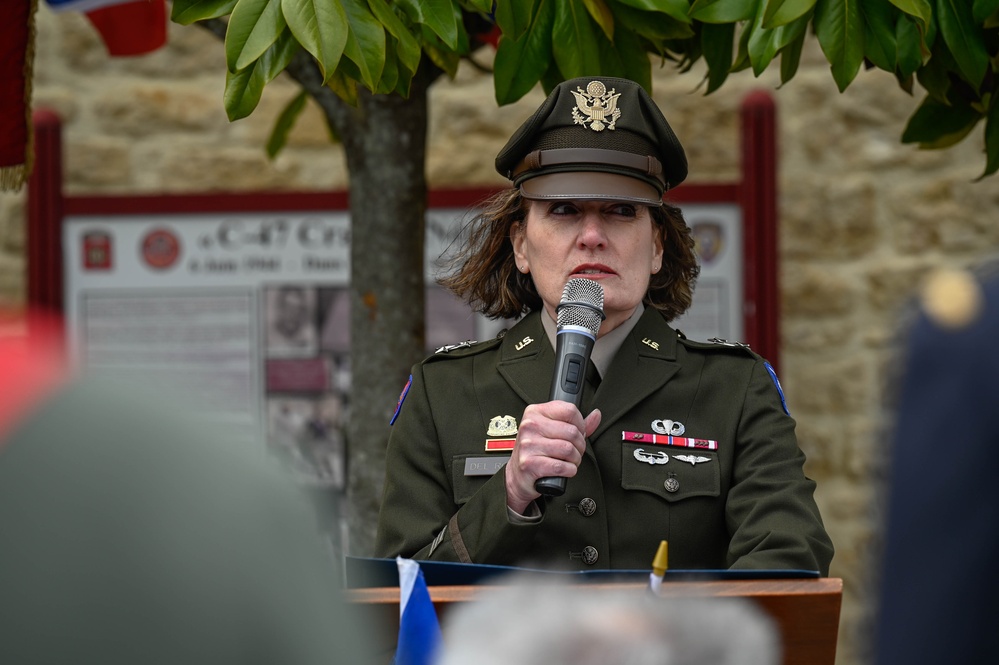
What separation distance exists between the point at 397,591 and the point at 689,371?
1.00m

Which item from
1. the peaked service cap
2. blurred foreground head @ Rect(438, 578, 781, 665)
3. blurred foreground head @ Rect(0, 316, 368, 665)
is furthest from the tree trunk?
blurred foreground head @ Rect(0, 316, 368, 665)

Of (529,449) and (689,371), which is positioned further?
(689,371)

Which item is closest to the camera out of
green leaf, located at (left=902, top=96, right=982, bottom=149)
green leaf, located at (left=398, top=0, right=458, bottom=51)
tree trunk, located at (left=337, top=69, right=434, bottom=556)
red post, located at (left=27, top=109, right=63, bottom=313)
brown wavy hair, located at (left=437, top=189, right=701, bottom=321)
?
green leaf, located at (left=398, top=0, right=458, bottom=51)

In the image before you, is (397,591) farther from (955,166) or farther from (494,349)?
(955,166)

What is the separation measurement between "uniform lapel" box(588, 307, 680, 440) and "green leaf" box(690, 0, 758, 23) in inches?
23.7

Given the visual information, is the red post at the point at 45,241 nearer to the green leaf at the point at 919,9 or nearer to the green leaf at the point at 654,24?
the green leaf at the point at 654,24

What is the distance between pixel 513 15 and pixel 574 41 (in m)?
0.24

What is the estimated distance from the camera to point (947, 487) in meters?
1.01

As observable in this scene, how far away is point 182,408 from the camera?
0.88m

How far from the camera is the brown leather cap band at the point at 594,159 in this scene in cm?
263

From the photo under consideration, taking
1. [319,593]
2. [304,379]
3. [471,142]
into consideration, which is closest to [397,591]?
[319,593]

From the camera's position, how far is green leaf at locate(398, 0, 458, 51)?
2469 millimetres

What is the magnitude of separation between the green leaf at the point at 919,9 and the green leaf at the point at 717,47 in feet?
1.38

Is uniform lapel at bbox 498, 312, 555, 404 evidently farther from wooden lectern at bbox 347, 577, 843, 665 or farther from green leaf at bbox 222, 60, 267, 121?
wooden lectern at bbox 347, 577, 843, 665
